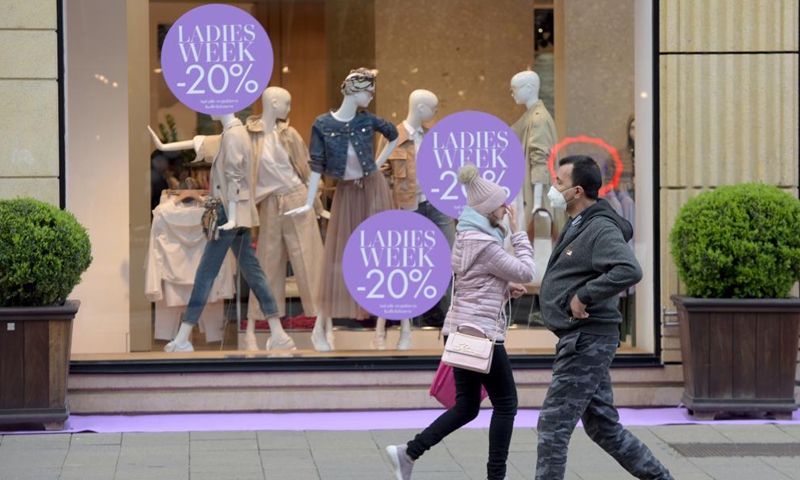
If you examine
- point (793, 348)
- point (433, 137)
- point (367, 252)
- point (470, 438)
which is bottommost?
point (470, 438)

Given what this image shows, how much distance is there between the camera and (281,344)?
32.0 feet

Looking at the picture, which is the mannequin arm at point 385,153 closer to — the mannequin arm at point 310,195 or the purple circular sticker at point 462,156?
the purple circular sticker at point 462,156

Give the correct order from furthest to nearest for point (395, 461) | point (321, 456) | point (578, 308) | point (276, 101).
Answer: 1. point (276, 101)
2. point (321, 456)
3. point (395, 461)
4. point (578, 308)

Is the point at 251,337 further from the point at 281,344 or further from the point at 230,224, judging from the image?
the point at 230,224

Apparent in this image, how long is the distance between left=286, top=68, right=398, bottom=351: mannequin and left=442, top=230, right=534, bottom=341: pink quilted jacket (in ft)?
9.77

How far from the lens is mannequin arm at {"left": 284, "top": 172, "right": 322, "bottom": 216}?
974 centimetres

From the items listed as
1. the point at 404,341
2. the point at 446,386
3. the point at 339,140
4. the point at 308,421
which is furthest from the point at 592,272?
the point at 339,140

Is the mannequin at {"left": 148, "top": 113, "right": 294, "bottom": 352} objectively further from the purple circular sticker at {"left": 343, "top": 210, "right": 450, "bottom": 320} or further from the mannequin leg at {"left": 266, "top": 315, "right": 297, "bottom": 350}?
the purple circular sticker at {"left": 343, "top": 210, "right": 450, "bottom": 320}

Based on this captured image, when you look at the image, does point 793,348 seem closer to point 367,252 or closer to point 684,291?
point 684,291

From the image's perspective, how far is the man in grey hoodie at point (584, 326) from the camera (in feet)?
20.0

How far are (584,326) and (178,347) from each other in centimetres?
431

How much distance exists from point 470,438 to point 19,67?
13.1ft

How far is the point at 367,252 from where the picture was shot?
9828 mm

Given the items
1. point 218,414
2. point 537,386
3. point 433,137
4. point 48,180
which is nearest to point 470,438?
point 537,386
